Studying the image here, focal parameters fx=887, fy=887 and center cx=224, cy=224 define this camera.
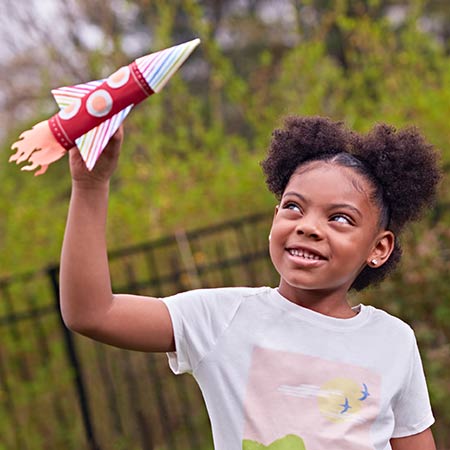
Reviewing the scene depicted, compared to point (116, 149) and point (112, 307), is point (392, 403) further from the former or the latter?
point (116, 149)

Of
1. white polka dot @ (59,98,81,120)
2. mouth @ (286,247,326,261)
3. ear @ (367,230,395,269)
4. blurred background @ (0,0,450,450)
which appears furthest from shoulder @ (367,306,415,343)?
blurred background @ (0,0,450,450)

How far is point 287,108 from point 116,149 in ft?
15.8

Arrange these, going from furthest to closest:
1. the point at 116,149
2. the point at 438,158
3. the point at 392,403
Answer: the point at 438,158 < the point at 392,403 < the point at 116,149

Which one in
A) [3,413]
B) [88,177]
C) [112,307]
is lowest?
[3,413]

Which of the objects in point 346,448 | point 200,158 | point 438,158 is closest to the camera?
point 346,448

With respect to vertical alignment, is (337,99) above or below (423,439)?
above

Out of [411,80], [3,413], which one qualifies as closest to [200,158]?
[411,80]

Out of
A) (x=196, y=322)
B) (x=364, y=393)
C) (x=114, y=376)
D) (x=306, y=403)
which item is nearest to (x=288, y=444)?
(x=306, y=403)

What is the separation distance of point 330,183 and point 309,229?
0.12 meters

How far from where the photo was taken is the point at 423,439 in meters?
1.95

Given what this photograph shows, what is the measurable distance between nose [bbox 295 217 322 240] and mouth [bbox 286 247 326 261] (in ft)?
0.10

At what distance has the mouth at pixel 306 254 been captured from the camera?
68.9 inches

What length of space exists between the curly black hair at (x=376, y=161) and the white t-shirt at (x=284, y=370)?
26cm

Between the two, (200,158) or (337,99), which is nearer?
→ (200,158)
